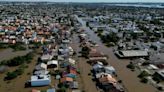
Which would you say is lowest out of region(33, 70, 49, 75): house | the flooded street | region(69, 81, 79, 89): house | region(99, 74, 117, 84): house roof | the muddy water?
the muddy water

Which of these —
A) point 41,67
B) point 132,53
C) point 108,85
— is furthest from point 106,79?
point 132,53

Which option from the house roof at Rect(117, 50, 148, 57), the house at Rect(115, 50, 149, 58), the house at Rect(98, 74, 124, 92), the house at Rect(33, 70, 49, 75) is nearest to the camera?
the house at Rect(98, 74, 124, 92)

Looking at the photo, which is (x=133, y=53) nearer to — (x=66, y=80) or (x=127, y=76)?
(x=127, y=76)

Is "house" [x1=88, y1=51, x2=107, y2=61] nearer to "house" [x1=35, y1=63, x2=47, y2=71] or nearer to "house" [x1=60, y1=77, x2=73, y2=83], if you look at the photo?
"house" [x1=35, y1=63, x2=47, y2=71]

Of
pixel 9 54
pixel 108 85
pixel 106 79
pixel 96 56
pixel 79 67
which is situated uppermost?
pixel 106 79

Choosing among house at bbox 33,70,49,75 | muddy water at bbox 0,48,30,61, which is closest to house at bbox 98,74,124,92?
house at bbox 33,70,49,75

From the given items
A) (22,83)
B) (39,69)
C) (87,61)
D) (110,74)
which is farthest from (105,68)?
(22,83)

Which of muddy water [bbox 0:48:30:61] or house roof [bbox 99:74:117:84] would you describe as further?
muddy water [bbox 0:48:30:61]

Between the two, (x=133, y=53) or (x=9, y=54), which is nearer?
(x=133, y=53)

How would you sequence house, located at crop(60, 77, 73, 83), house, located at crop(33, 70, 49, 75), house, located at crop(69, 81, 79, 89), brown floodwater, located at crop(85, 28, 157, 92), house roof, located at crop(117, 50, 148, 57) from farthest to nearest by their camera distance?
house roof, located at crop(117, 50, 148, 57) → house, located at crop(33, 70, 49, 75) → house, located at crop(60, 77, 73, 83) → brown floodwater, located at crop(85, 28, 157, 92) → house, located at crop(69, 81, 79, 89)

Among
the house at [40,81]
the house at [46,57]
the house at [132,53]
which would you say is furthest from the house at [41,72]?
the house at [132,53]

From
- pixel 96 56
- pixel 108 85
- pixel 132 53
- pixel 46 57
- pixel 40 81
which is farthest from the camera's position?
pixel 132 53

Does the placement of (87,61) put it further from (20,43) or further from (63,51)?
(20,43)
